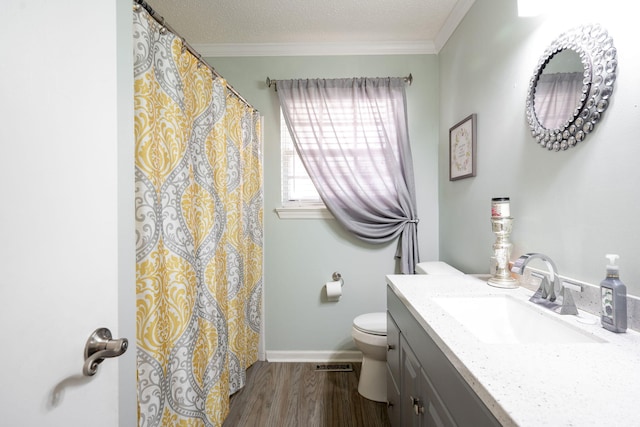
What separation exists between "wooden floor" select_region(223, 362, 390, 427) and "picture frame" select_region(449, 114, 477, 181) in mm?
1623

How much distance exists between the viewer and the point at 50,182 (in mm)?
477

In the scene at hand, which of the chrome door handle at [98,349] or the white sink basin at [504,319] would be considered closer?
the chrome door handle at [98,349]

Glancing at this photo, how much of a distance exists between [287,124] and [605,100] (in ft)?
5.97

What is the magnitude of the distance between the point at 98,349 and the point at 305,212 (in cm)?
180

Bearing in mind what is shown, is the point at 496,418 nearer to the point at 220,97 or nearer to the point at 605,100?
the point at 605,100

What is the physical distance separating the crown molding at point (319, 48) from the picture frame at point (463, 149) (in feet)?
2.60

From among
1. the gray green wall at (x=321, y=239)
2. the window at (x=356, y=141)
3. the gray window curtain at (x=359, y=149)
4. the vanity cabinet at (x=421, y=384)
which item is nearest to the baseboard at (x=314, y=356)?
the gray green wall at (x=321, y=239)

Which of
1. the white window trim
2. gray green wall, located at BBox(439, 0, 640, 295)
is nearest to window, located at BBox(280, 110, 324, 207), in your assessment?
the white window trim

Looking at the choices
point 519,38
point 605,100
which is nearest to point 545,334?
point 605,100

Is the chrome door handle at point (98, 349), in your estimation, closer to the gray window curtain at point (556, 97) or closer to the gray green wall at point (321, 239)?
the gray window curtain at point (556, 97)

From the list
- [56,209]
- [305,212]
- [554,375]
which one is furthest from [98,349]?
[305,212]

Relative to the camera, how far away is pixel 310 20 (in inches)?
78.0

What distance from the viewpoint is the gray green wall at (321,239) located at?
2.28m

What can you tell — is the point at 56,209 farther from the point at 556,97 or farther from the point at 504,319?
the point at 556,97
